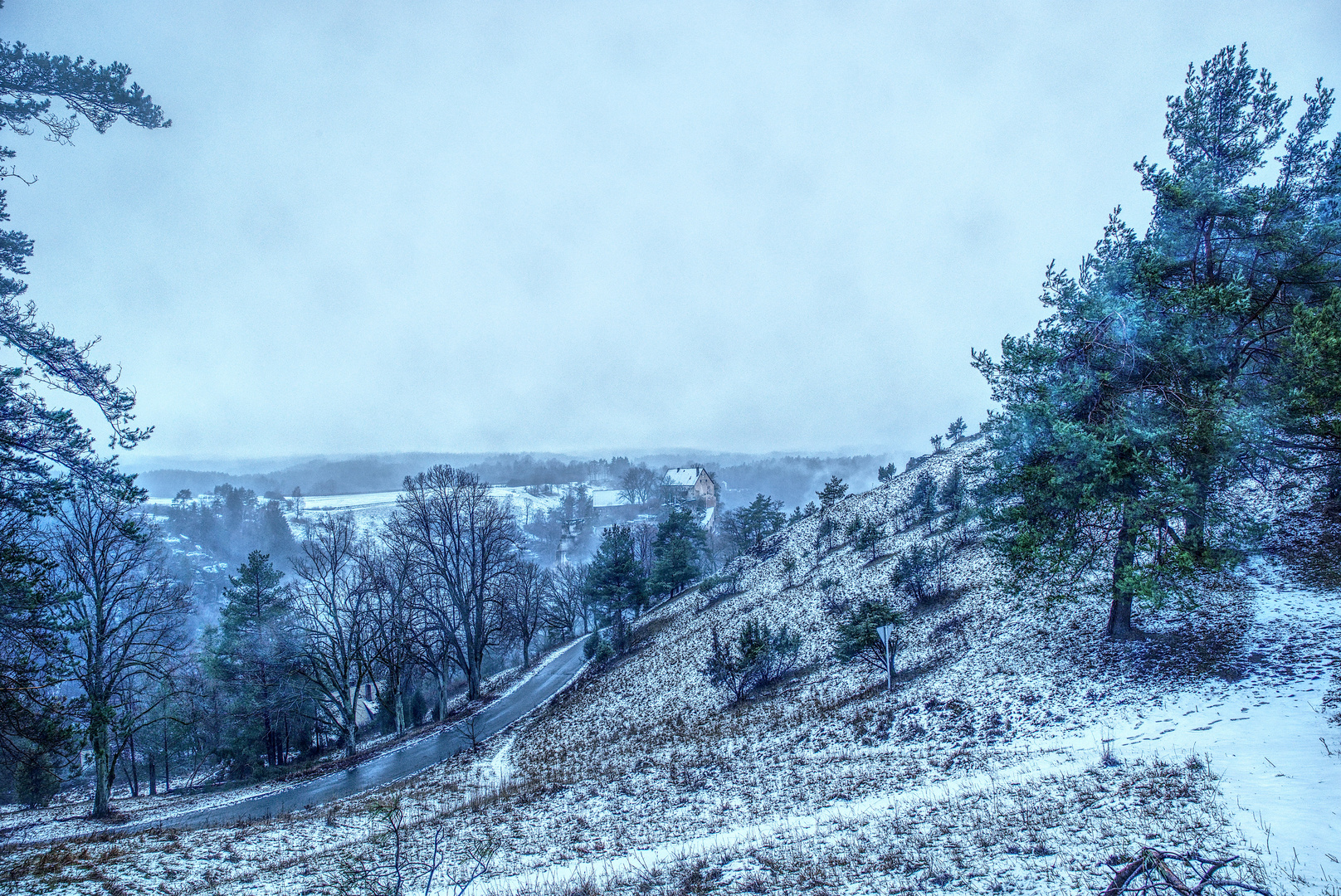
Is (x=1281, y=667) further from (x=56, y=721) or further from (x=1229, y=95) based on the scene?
(x=56, y=721)

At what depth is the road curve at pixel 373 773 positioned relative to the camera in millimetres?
14664

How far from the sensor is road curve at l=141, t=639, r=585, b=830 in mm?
14664

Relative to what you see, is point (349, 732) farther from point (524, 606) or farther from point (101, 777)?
point (524, 606)

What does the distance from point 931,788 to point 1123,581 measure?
5.12m

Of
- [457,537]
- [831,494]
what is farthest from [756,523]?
[457,537]

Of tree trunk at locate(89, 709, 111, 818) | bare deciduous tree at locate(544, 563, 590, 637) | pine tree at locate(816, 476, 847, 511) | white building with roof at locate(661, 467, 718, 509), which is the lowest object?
bare deciduous tree at locate(544, 563, 590, 637)

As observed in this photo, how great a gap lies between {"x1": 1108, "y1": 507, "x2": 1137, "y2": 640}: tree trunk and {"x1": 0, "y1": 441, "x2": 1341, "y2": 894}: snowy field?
0.46 meters

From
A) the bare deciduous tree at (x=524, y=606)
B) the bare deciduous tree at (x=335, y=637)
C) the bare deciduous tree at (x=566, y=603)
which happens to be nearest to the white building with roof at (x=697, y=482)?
the bare deciduous tree at (x=566, y=603)

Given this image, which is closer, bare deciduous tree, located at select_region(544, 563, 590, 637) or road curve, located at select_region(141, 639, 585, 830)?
road curve, located at select_region(141, 639, 585, 830)

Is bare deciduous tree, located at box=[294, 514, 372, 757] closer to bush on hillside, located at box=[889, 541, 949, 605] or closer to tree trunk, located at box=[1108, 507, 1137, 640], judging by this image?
bush on hillside, located at box=[889, 541, 949, 605]

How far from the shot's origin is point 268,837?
33.8ft

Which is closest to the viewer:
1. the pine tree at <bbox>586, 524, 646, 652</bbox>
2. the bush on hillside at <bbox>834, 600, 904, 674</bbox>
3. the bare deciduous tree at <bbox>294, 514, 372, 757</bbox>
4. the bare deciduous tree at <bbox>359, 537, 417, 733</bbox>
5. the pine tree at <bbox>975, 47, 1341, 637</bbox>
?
the pine tree at <bbox>975, 47, 1341, 637</bbox>

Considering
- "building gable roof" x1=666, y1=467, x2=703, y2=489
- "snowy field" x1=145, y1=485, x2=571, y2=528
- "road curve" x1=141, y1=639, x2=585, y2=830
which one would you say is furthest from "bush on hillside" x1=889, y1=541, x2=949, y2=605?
"building gable roof" x1=666, y1=467, x2=703, y2=489

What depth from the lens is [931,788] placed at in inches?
302
